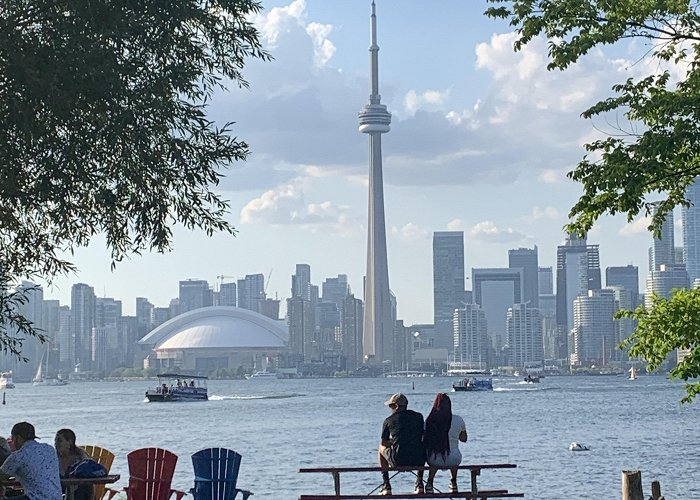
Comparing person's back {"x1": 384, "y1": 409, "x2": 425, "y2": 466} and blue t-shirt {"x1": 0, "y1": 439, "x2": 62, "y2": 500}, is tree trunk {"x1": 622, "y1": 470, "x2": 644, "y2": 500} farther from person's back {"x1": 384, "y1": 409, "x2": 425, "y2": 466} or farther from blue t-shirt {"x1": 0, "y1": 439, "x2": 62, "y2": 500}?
blue t-shirt {"x1": 0, "y1": 439, "x2": 62, "y2": 500}

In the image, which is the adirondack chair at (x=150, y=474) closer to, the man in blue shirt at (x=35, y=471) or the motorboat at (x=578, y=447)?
the man in blue shirt at (x=35, y=471)

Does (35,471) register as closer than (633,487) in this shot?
Yes

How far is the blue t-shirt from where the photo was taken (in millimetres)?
11852

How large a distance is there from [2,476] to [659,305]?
846cm

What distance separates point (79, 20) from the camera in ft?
44.5

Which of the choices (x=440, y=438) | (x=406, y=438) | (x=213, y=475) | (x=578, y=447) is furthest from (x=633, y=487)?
(x=578, y=447)

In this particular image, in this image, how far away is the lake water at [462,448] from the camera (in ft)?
135

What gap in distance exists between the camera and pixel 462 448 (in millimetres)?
59188

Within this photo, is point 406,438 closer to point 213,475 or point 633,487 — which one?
point 213,475

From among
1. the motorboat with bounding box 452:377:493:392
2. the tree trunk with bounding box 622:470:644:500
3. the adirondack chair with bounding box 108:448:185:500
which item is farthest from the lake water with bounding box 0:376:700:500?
the motorboat with bounding box 452:377:493:392

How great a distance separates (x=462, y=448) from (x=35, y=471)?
48522 mm

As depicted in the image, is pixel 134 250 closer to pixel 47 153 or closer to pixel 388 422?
pixel 47 153

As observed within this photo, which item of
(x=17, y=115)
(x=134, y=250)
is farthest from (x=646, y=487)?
(x=17, y=115)

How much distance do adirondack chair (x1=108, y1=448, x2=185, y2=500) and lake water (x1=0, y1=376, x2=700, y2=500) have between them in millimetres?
20984
